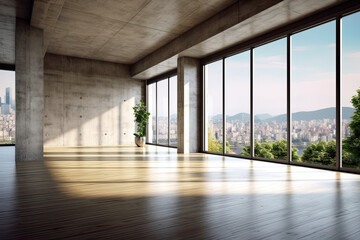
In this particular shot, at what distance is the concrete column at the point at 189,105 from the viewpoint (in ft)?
32.6

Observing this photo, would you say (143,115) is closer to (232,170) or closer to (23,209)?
(232,170)

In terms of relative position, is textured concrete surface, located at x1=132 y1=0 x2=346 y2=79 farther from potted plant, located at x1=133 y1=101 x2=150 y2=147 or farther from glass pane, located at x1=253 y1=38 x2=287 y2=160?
potted plant, located at x1=133 y1=101 x2=150 y2=147

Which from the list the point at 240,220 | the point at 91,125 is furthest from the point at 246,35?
the point at 91,125

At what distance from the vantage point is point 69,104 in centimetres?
1255

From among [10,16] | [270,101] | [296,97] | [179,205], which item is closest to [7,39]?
[10,16]

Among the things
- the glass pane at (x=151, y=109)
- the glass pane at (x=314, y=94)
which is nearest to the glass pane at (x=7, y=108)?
the glass pane at (x=151, y=109)

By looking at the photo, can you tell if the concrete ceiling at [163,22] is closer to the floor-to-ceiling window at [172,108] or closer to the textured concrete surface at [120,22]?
the textured concrete surface at [120,22]

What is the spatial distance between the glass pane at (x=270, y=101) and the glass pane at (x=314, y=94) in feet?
1.16

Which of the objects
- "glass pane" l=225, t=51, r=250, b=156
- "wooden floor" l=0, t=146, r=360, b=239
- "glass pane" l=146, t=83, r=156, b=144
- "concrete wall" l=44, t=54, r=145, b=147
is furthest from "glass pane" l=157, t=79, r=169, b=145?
"wooden floor" l=0, t=146, r=360, b=239

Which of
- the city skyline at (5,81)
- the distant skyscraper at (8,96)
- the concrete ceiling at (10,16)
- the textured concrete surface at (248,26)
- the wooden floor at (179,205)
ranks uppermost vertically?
the concrete ceiling at (10,16)

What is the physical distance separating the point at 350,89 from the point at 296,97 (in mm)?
1342

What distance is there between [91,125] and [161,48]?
5.45m

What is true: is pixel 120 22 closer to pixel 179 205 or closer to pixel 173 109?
pixel 173 109

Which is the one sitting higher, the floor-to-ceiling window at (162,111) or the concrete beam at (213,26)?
the concrete beam at (213,26)
